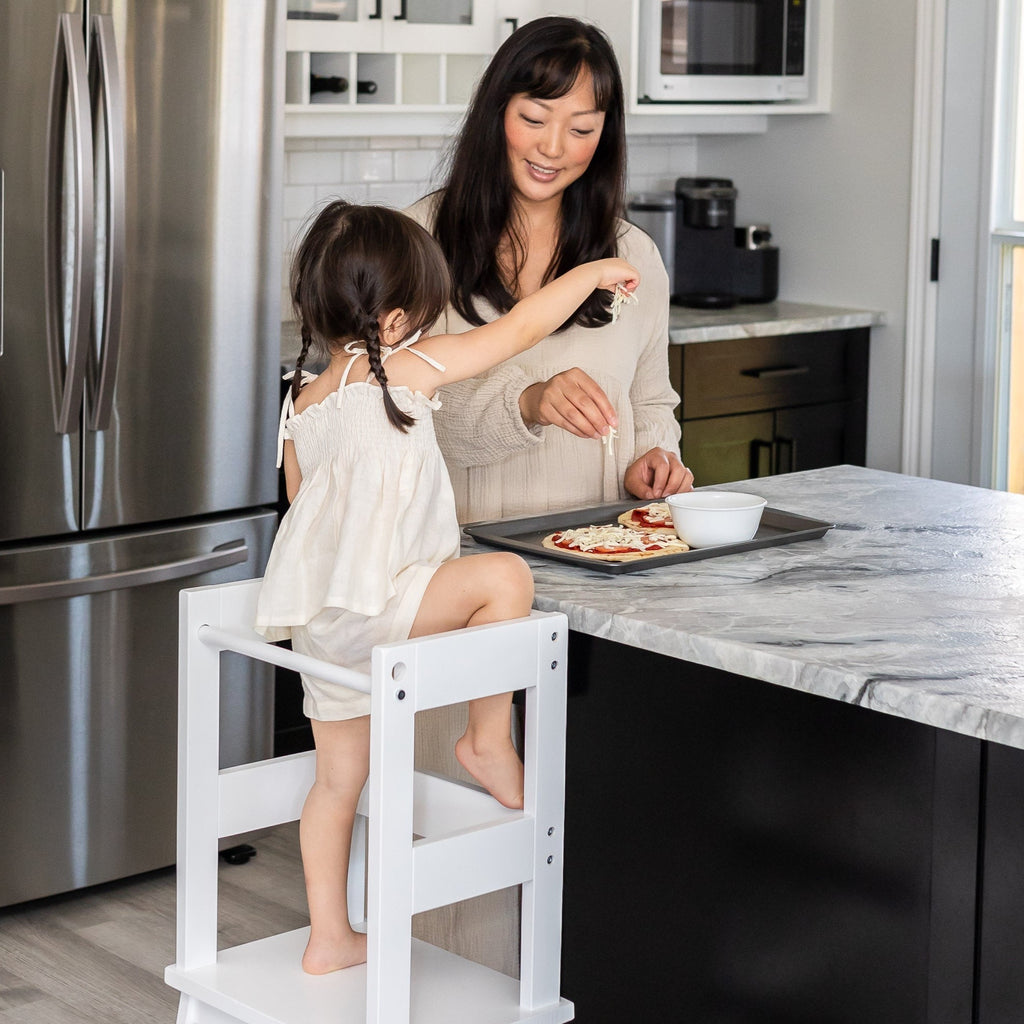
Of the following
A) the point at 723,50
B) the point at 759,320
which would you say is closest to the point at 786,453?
the point at 759,320

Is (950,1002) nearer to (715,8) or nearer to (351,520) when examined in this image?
(351,520)

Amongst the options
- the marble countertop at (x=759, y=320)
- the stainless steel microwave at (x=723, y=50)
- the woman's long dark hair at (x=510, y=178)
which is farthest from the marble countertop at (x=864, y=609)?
the stainless steel microwave at (x=723, y=50)

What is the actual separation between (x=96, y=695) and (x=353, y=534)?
1.51m

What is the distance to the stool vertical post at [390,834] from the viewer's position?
146 centimetres

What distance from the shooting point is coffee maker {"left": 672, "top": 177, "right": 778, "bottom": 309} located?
14.5 ft

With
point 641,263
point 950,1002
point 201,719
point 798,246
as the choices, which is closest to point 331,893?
point 201,719

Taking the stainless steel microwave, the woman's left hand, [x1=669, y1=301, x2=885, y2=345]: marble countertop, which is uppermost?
the stainless steel microwave

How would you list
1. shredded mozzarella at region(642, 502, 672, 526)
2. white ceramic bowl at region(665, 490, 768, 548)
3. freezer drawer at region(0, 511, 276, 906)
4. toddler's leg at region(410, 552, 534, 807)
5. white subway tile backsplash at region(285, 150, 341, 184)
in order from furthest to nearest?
white subway tile backsplash at region(285, 150, 341, 184) → freezer drawer at region(0, 511, 276, 906) → shredded mozzarella at region(642, 502, 672, 526) → white ceramic bowl at region(665, 490, 768, 548) → toddler's leg at region(410, 552, 534, 807)

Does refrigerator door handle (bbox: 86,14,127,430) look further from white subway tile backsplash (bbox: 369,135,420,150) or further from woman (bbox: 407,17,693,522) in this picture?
white subway tile backsplash (bbox: 369,135,420,150)

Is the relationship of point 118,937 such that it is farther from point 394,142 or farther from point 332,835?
point 394,142

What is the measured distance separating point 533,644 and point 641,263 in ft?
3.21

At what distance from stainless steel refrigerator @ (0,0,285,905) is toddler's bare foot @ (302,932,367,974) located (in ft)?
4.38

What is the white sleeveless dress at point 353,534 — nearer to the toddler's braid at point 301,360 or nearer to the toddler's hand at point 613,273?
the toddler's braid at point 301,360

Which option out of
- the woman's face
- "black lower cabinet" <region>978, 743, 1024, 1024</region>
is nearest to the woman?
the woman's face
